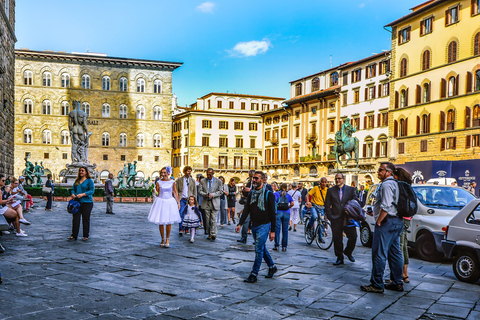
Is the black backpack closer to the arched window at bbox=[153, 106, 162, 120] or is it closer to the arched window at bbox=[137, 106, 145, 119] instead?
the arched window at bbox=[137, 106, 145, 119]

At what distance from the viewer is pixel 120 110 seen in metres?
62.3

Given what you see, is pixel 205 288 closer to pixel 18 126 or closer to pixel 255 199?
pixel 255 199

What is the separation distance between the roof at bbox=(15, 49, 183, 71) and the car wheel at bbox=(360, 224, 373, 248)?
54585mm

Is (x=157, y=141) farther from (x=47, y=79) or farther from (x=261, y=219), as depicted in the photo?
(x=261, y=219)

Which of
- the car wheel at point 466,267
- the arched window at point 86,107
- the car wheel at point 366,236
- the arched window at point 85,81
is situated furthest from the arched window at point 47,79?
the car wheel at point 466,267

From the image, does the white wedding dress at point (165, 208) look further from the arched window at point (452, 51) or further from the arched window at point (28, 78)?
the arched window at point (28, 78)

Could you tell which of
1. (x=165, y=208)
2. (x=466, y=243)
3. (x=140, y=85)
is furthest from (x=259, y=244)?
(x=140, y=85)

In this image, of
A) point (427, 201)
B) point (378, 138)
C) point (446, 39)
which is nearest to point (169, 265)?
point (427, 201)

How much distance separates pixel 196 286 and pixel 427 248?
5.37m

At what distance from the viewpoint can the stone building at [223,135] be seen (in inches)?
2746

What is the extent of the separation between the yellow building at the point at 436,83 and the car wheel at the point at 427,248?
27.8 m

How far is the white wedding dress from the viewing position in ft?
31.6

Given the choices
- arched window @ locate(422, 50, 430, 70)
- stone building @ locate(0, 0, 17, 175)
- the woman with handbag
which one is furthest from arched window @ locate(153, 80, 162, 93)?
the woman with handbag

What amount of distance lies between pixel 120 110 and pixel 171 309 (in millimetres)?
59585
